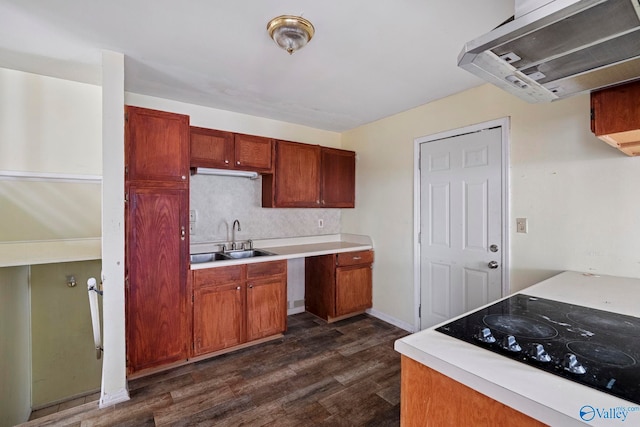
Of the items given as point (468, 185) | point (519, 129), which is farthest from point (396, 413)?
point (519, 129)

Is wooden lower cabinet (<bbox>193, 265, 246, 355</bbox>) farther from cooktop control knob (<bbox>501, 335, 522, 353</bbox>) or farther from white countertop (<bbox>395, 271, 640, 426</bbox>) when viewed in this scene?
cooktop control knob (<bbox>501, 335, 522, 353</bbox>)

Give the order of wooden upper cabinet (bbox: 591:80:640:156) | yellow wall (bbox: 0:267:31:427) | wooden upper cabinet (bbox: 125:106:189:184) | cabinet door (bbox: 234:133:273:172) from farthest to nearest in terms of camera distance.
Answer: cabinet door (bbox: 234:133:273:172) → yellow wall (bbox: 0:267:31:427) → wooden upper cabinet (bbox: 125:106:189:184) → wooden upper cabinet (bbox: 591:80:640:156)

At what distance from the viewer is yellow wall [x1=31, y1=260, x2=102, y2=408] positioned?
111 inches

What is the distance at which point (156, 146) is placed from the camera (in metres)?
2.29

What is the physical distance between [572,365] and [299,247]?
2.91 metres

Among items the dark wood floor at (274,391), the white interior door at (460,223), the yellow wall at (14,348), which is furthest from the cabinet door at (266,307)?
the yellow wall at (14,348)

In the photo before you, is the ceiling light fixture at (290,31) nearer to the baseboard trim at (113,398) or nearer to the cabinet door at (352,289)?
the cabinet door at (352,289)

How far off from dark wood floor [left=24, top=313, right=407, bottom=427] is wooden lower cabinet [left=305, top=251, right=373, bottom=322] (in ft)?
1.62

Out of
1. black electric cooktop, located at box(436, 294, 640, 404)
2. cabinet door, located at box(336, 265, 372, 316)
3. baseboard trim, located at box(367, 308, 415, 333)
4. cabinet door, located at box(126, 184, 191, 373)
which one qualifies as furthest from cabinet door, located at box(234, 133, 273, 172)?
black electric cooktop, located at box(436, 294, 640, 404)

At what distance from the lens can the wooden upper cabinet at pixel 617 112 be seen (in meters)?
→ 1.29

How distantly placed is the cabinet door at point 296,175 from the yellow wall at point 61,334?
2.10 meters

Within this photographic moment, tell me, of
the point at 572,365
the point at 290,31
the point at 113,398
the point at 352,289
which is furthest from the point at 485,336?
the point at 352,289

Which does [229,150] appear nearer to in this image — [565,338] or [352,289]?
[352,289]

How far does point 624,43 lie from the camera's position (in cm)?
87
